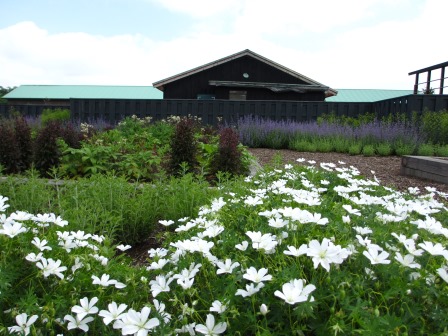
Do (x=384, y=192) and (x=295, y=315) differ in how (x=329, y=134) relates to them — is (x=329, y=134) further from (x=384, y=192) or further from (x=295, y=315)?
(x=295, y=315)

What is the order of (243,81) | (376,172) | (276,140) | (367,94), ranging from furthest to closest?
(367,94) < (243,81) < (276,140) < (376,172)

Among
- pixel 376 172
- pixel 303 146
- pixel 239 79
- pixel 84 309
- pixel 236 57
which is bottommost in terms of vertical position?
pixel 376 172

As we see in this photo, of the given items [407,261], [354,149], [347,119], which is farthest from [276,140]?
[407,261]

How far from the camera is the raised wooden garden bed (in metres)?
5.71

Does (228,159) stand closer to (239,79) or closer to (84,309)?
(84,309)

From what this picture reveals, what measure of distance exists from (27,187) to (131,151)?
8.22 feet

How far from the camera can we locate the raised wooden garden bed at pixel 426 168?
571 centimetres

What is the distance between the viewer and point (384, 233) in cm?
169

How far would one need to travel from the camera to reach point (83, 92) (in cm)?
3409

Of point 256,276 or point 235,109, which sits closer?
point 256,276

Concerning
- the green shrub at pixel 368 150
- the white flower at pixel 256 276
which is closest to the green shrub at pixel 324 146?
the green shrub at pixel 368 150

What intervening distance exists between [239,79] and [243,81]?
259 millimetres

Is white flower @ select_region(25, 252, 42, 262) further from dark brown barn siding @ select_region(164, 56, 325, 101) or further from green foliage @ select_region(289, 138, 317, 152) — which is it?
dark brown barn siding @ select_region(164, 56, 325, 101)

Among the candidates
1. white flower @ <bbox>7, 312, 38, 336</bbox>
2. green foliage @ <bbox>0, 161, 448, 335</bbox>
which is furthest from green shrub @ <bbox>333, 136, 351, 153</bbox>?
white flower @ <bbox>7, 312, 38, 336</bbox>
